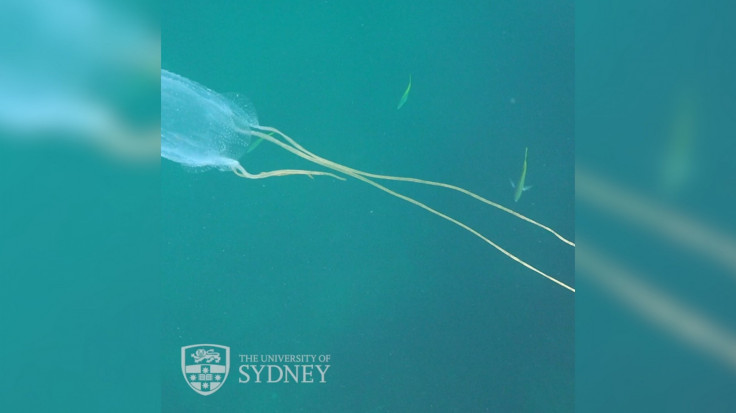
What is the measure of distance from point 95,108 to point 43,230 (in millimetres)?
324

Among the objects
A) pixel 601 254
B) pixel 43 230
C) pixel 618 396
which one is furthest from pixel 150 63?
pixel 618 396

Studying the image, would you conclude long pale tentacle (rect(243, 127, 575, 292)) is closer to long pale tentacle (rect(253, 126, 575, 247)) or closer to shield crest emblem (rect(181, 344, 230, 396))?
long pale tentacle (rect(253, 126, 575, 247))

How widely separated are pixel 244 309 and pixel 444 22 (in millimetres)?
868

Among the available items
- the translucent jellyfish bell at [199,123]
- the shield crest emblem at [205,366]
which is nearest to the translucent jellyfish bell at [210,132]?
the translucent jellyfish bell at [199,123]

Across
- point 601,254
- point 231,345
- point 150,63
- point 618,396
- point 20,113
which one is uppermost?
point 150,63

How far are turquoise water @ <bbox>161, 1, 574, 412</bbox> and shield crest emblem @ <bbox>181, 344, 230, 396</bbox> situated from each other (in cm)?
2

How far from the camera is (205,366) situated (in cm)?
176

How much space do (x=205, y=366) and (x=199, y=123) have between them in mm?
597

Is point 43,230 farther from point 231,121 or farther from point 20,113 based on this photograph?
point 231,121

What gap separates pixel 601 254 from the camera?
1.83 meters

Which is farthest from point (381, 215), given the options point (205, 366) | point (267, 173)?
point (205, 366)

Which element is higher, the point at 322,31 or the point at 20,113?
the point at 322,31

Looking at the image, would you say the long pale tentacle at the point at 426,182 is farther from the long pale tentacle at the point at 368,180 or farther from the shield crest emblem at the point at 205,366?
the shield crest emblem at the point at 205,366

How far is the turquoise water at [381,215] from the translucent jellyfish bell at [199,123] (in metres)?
0.03
